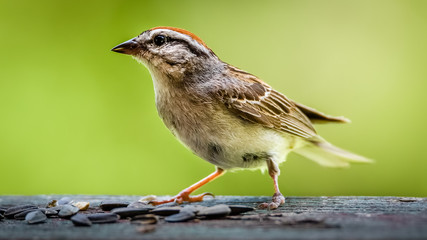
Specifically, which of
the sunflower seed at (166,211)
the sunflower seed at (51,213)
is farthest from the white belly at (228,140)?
the sunflower seed at (51,213)

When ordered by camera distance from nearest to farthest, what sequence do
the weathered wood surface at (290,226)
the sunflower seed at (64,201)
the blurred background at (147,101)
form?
the weathered wood surface at (290,226) < the sunflower seed at (64,201) < the blurred background at (147,101)

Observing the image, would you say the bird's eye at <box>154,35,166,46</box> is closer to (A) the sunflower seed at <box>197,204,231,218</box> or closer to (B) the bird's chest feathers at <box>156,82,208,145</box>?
(B) the bird's chest feathers at <box>156,82,208,145</box>

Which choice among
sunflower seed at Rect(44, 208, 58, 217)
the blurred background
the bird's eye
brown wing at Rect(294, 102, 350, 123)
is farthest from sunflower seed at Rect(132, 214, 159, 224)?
the blurred background

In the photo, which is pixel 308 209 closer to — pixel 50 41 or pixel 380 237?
pixel 380 237

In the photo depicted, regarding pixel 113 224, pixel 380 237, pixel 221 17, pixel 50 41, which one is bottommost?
pixel 380 237

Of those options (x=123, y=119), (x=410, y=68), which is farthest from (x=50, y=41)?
(x=410, y=68)

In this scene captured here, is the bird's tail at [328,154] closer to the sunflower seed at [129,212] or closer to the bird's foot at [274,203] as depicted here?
the bird's foot at [274,203]
